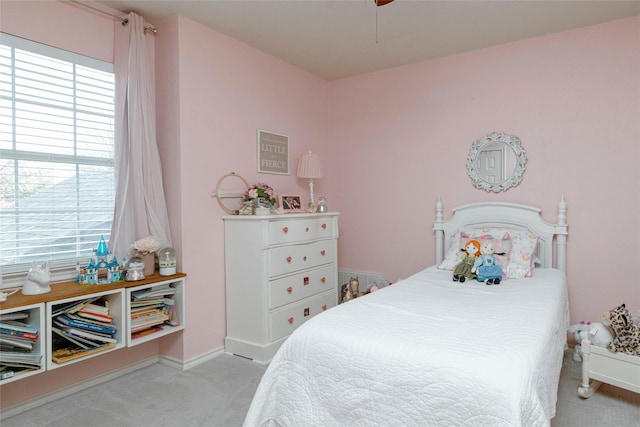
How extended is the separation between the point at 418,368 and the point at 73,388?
2.33 metres

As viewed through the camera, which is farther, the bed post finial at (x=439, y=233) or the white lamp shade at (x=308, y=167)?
the white lamp shade at (x=308, y=167)

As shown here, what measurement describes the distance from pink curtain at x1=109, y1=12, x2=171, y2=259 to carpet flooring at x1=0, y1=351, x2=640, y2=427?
0.92 metres

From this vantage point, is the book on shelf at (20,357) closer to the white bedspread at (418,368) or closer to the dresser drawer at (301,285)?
the white bedspread at (418,368)

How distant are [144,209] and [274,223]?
95 cm

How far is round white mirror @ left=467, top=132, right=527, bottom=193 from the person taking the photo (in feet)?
11.1

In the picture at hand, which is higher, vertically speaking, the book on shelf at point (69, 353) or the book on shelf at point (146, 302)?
the book on shelf at point (146, 302)

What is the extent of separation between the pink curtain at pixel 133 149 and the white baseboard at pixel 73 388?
2.79 ft

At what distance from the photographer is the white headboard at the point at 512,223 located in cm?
317

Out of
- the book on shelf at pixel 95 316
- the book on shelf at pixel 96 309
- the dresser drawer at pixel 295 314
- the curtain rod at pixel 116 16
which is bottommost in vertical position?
the dresser drawer at pixel 295 314

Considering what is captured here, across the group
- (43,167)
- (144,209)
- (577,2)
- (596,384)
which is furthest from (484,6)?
(43,167)

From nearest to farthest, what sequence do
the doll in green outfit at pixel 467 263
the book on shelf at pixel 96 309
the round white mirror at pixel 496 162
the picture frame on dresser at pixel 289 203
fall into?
the book on shelf at pixel 96 309
the doll in green outfit at pixel 467 263
the round white mirror at pixel 496 162
the picture frame on dresser at pixel 289 203

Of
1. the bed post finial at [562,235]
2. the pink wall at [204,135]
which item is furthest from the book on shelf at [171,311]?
the bed post finial at [562,235]

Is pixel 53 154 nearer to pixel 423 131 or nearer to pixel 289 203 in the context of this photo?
pixel 289 203

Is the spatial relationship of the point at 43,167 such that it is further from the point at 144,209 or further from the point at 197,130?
the point at 197,130
